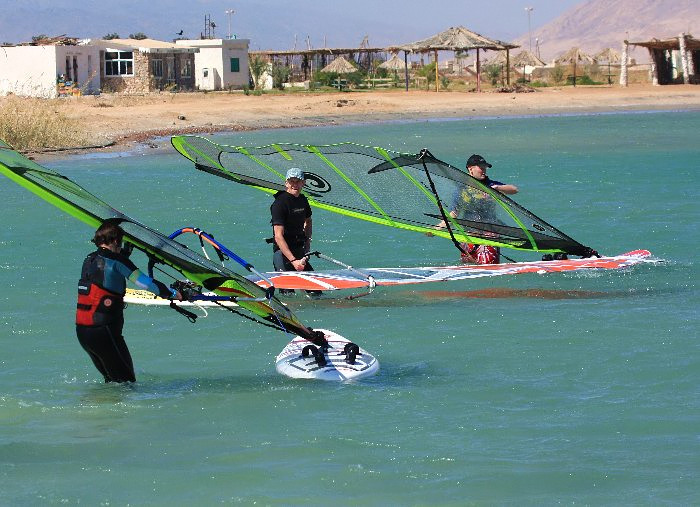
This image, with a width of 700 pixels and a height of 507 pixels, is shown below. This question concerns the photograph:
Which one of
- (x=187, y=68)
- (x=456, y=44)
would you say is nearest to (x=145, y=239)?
(x=456, y=44)

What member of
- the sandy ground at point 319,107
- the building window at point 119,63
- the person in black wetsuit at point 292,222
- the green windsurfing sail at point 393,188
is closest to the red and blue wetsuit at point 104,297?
the person in black wetsuit at point 292,222

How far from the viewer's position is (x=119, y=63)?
52.2 metres

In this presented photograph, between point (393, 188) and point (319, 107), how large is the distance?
30.2 meters

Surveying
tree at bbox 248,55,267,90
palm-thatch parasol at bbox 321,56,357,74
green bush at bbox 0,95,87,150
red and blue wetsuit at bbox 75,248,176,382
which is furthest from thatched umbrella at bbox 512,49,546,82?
red and blue wetsuit at bbox 75,248,176,382

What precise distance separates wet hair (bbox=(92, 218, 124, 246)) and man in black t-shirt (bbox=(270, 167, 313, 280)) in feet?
10.7

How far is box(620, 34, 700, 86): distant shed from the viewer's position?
52.0 meters

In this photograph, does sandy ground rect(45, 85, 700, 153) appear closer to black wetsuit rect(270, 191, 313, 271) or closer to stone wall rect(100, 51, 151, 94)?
stone wall rect(100, 51, 151, 94)

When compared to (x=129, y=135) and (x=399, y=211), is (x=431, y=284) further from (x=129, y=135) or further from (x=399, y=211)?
(x=129, y=135)

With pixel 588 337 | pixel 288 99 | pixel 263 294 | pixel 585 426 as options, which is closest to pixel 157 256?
pixel 263 294

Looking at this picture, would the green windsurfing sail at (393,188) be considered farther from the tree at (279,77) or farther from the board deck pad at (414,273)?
the tree at (279,77)

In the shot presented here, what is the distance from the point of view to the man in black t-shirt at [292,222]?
1046cm

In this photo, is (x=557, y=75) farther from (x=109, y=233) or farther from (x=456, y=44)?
(x=109, y=233)

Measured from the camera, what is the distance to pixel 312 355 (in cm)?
863

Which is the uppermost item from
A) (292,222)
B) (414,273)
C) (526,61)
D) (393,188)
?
(526,61)
